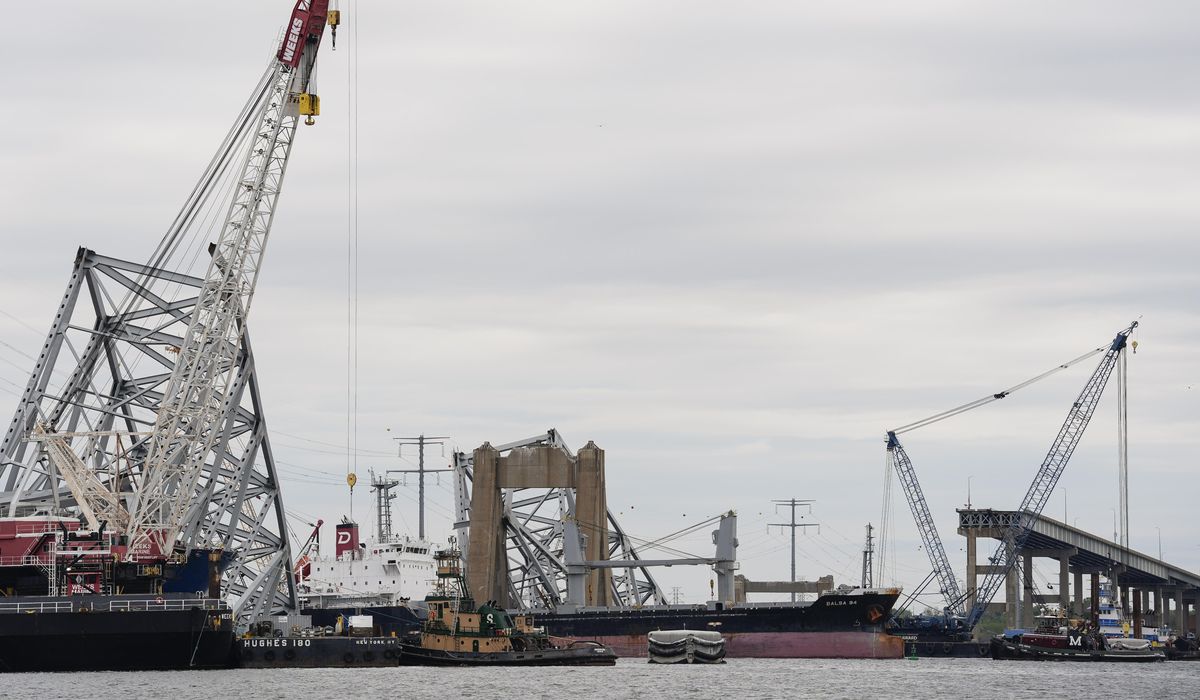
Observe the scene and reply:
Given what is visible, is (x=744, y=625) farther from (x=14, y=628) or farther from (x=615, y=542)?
(x=14, y=628)

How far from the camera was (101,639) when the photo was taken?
8619 centimetres

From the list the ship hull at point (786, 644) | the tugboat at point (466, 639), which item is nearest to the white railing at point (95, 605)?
the tugboat at point (466, 639)

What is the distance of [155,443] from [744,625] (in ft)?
169

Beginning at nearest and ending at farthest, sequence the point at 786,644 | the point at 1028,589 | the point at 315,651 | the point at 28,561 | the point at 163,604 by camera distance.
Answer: the point at 163,604, the point at 28,561, the point at 315,651, the point at 786,644, the point at 1028,589

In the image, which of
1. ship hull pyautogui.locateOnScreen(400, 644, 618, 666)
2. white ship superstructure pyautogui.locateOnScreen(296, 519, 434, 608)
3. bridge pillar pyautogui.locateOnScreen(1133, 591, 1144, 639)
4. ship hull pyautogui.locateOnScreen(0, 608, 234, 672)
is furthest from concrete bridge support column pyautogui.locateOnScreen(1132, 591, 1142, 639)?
ship hull pyautogui.locateOnScreen(0, 608, 234, 672)

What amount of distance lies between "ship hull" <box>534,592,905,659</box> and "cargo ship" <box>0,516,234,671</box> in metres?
42.3

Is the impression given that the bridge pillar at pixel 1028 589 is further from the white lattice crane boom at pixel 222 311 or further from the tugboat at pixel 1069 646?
the white lattice crane boom at pixel 222 311

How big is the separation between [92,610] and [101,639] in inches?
62.6

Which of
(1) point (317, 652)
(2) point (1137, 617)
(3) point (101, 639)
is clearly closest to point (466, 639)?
(1) point (317, 652)

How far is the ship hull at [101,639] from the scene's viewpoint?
8631 centimetres

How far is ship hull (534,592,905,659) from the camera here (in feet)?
427

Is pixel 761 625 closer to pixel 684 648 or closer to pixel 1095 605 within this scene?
pixel 684 648

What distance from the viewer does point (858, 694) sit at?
3260 inches

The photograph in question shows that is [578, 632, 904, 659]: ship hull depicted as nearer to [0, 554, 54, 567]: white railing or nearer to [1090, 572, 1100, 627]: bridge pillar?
[1090, 572, 1100, 627]: bridge pillar
